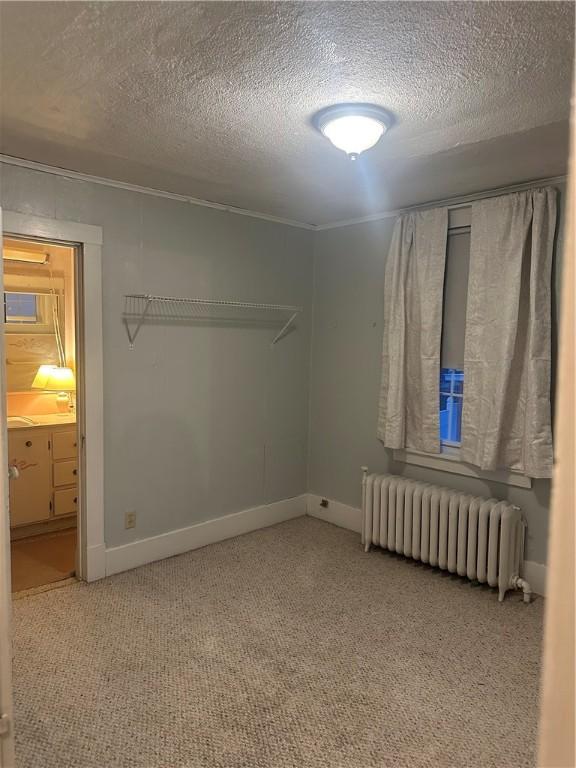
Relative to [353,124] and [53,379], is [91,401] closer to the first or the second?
[53,379]

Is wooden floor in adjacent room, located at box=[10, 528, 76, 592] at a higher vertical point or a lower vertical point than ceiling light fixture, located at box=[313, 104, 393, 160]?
lower

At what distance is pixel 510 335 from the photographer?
321 centimetres

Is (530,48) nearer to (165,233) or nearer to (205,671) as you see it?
(165,233)

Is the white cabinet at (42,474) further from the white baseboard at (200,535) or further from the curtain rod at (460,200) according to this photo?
the curtain rod at (460,200)

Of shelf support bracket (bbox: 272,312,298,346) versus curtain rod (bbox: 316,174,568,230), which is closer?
curtain rod (bbox: 316,174,568,230)

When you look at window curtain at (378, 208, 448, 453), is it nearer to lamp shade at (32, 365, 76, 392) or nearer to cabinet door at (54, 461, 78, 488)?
cabinet door at (54, 461, 78, 488)

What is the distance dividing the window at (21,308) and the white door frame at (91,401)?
1.72 metres

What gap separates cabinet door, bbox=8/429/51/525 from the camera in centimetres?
405

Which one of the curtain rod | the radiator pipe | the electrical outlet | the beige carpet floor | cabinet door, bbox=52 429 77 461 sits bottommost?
the beige carpet floor

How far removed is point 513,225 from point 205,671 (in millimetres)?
2961

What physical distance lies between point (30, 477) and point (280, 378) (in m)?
2.09

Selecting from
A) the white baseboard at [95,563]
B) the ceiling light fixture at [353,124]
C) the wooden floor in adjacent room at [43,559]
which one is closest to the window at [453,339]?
the ceiling light fixture at [353,124]

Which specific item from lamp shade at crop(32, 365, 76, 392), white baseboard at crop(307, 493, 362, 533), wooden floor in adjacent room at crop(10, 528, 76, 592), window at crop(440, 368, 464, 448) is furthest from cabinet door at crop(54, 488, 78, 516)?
window at crop(440, 368, 464, 448)

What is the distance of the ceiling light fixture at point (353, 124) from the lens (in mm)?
2170
